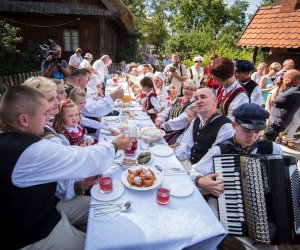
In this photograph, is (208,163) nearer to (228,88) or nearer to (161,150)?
(161,150)

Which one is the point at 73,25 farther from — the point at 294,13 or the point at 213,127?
the point at 213,127

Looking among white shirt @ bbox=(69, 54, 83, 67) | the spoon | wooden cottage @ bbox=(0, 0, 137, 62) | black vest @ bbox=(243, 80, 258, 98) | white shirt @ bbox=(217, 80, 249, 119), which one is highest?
wooden cottage @ bbox=(0, 0, 137, 62)

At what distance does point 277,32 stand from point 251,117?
809 cm

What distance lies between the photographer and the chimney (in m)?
8.52

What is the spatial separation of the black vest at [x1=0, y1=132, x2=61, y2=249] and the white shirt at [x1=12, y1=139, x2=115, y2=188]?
4cm

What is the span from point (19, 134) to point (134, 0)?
29172 mm

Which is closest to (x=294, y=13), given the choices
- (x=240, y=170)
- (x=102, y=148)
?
(x=240, y=170)

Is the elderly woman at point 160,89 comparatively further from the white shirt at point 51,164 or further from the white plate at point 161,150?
the white shirt at point 51,164

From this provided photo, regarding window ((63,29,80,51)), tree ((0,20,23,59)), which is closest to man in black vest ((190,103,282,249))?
tree ((0,20,23,59))

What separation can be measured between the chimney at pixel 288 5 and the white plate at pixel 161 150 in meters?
9.03

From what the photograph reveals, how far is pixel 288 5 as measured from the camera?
869 cm

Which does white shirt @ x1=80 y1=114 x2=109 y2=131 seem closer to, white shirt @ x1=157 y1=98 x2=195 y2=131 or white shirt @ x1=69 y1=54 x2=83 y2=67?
white shirt @ x1=157 y1=98 x2=195 y2=131

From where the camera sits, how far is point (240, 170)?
73.8 inches

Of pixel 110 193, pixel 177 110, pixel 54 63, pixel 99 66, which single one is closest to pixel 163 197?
pixel 110 193
